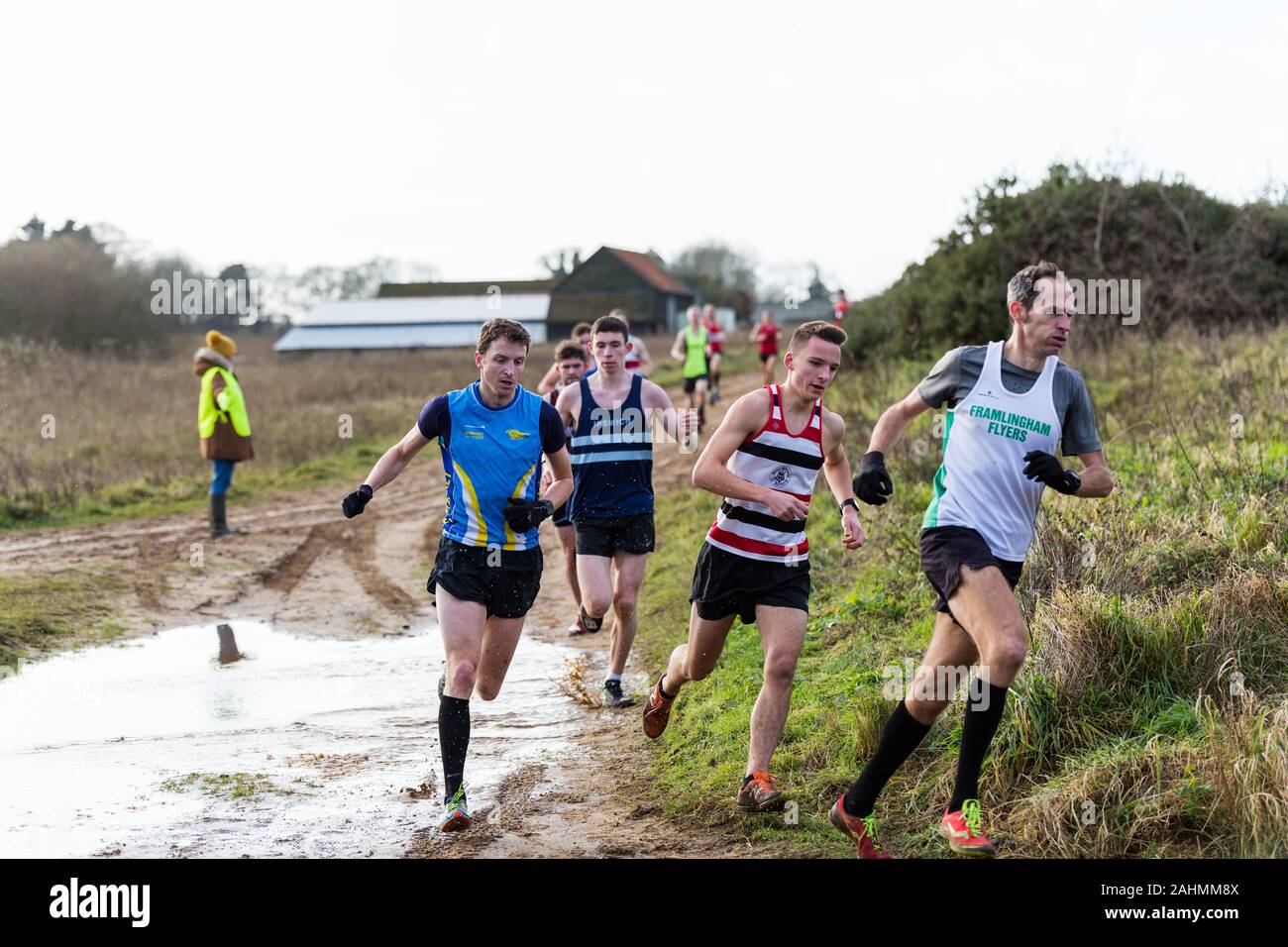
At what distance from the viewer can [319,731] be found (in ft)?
23.9

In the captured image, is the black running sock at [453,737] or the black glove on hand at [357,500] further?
the black glove on hand at [357,500]

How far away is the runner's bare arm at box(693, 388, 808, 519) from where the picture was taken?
5.42m

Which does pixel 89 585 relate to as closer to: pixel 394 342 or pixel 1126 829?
pixel 1126 829

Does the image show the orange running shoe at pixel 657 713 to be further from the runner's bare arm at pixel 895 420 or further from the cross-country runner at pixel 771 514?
the runner's bare arm at pixel 895 420

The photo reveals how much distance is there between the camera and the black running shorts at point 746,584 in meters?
5.67

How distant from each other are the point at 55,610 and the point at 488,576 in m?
6.08

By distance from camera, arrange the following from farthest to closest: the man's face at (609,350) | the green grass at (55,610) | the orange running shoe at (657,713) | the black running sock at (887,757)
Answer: the green grass at (55,610) < the man's face at (609,350) < the orange running shoe at (657,713) < the black running sock at (887,757)

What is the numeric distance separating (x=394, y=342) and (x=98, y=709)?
54982 mm

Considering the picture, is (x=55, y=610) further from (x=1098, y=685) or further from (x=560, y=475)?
(x=1098, y=685)

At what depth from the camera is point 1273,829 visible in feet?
14.5

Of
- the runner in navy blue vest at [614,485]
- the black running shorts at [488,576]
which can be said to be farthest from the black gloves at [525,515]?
the runner in navy blue vest at [614,485]

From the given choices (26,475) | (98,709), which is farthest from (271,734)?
(26,475)

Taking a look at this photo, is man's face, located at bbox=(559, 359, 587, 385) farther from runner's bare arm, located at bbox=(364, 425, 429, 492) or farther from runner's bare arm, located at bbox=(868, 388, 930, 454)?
runner's bare arm, located at bbox=(868, 388, 930, 454)

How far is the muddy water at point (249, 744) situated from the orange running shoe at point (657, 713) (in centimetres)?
57
